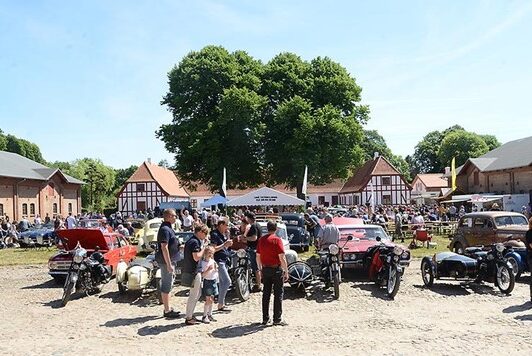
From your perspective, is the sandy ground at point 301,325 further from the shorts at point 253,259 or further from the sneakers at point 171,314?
the shorts at point 253,259

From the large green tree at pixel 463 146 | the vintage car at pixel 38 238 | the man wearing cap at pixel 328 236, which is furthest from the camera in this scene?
the large green tree at pixel 463 146

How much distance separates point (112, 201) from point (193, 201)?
51.5ft

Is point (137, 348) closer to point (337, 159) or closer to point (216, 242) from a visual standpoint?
point (216, 242)

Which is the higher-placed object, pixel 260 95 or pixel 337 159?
pixel 260 95

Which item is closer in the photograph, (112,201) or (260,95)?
(260,95)

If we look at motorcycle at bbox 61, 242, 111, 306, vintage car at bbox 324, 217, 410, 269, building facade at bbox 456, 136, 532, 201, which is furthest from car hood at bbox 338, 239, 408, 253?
building facade at bbox 456, 136, 532, 201

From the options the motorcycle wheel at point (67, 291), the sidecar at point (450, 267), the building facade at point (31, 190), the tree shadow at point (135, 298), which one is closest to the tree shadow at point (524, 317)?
the sidecar at point (450, 267)

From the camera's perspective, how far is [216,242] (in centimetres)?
1138

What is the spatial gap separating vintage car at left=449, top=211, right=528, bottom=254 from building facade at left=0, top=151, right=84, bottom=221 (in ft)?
127

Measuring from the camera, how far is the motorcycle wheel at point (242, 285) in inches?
467

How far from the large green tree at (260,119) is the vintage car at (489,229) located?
802 inches

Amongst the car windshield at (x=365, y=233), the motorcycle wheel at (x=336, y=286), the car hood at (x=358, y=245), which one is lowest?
the motorcycle wheel at (x=336, y=286)

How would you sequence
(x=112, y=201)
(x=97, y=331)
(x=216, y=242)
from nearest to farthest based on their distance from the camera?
(x=97, y=331) → (x=216, y=242) → (x=112, y=201)

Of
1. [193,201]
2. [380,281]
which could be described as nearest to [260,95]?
[380,281]
